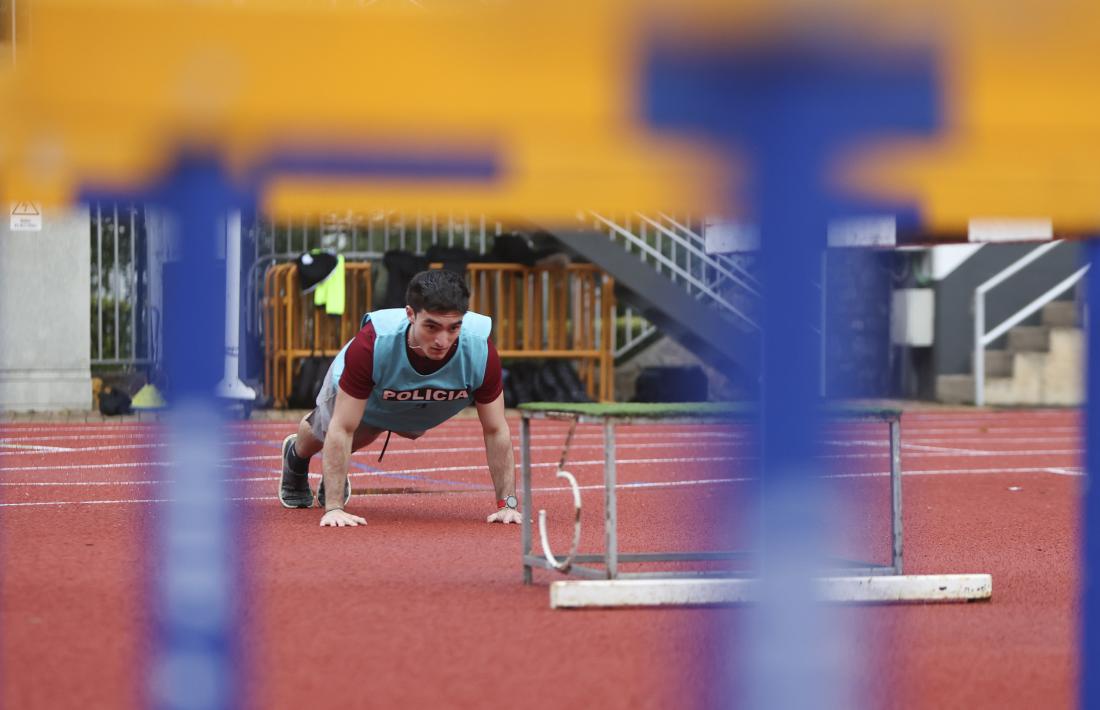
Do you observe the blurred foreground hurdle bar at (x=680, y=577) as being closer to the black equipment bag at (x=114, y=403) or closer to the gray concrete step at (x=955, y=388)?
the black equipment bag at (x=114, y=403)

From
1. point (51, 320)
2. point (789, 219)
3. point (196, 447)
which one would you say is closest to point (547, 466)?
point (51, 320)

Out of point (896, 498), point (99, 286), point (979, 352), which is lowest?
point (896, 498)

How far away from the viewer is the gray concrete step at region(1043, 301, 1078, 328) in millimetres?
19922

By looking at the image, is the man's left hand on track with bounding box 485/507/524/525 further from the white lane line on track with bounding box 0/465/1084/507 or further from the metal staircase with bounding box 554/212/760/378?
the metal staircase with bounding box 554/212/760/378

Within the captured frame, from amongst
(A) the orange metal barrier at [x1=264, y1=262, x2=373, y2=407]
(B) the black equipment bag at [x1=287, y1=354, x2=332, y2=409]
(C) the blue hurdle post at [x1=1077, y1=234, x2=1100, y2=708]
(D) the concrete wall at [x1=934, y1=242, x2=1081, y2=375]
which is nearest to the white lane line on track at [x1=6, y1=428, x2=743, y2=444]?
(B) the black equipment bag at [x1=287, y1=354, x2=332, y2=409]

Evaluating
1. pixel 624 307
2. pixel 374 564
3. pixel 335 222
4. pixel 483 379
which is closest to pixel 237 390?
pixel 624 307

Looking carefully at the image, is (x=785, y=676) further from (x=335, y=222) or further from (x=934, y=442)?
(x=934, y=442)

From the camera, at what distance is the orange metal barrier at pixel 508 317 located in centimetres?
1759

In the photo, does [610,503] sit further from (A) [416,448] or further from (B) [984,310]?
(B) [984,310]

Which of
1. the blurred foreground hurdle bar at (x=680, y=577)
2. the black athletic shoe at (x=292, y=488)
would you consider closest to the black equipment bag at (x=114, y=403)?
the black athletic shoe at (x=292, y=488)

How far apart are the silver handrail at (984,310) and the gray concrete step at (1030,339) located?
127mm

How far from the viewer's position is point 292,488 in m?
7.75

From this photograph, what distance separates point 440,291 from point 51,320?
1148 centimetres

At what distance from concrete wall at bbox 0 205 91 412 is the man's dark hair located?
11.0 meters
